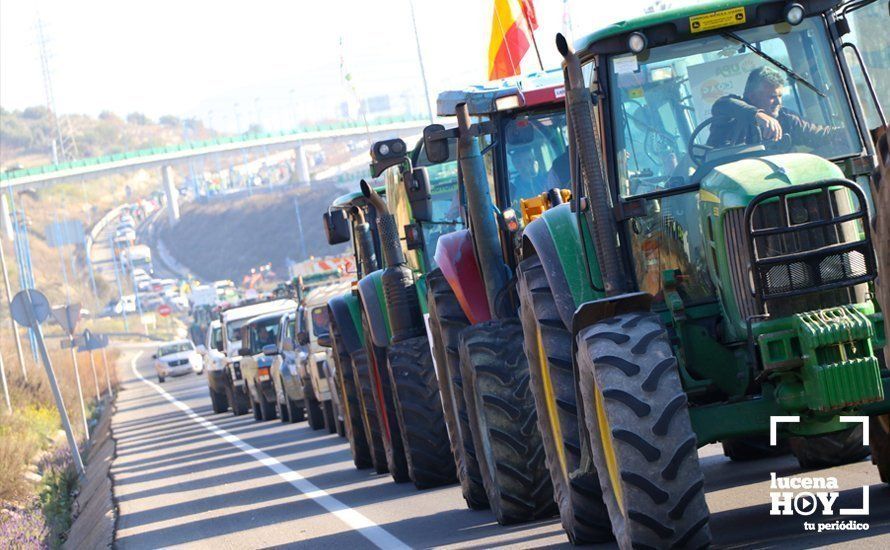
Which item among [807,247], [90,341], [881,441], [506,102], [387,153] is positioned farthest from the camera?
[90,341]

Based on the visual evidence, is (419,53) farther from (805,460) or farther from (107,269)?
(107,269)

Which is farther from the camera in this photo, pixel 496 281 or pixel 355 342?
pixel 355 342

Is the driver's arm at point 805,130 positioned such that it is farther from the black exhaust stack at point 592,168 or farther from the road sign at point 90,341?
the road sign at point 90,341

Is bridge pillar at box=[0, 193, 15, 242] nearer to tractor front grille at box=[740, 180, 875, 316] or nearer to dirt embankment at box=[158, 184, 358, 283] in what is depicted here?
dirt embankment at box=[158, 184, 358, 283]

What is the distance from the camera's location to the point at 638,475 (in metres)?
8.02

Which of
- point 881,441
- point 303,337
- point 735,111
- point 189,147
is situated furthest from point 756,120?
point 189,147

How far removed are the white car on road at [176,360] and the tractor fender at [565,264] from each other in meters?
62.4

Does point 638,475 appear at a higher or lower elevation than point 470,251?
lower

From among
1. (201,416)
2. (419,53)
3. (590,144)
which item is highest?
(419,53)

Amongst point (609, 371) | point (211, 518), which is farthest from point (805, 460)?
point (211, 518)

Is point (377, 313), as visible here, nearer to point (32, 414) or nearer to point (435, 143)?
point (435, 143)

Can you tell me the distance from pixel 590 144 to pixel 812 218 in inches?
52.9

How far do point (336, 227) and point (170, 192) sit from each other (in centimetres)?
15178
